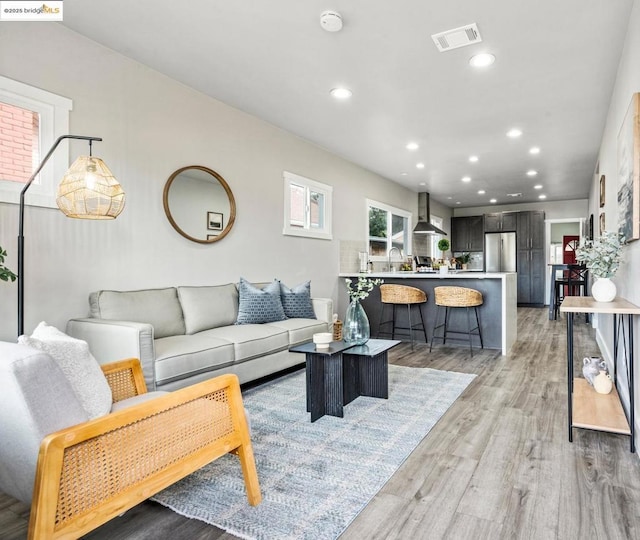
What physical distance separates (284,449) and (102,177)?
2027 millimetres

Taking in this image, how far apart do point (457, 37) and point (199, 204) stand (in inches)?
103

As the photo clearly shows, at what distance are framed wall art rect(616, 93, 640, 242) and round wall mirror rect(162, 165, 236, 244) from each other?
3.37 meters

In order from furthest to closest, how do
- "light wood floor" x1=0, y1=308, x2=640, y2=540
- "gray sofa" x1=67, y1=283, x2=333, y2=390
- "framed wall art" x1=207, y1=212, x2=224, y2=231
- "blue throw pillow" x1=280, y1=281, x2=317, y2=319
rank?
"blue throw pillow" x1=280, y1=281, x2=317, y2=319, "framed wall art" x1=207, y1=212, x2=224, y2=231, "gray sofa" x1=67, y1=283, x2=333, y2=390, "light wood floor" x1=0, y1=308, x2=640, y2=540

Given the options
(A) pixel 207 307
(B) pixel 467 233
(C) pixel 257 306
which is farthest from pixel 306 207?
(B) pixel 467 233

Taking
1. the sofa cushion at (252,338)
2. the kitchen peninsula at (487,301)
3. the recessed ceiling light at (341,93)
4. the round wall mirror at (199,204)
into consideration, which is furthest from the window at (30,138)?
the kitchen peninsula at (487,301)

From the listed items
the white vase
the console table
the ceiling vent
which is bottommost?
the console table

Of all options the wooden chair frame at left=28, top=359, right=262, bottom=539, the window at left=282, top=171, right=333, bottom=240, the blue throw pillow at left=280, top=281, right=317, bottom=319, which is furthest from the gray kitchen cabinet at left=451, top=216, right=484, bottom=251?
the wooden chair frame at left=28, top=359, right=262, bottom=539

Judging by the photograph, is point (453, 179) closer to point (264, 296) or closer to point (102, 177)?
point (264, 296)

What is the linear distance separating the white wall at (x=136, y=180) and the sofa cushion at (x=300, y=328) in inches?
33.4

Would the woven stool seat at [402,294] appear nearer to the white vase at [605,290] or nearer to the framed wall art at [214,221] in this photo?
the framed wall art at [214,221]

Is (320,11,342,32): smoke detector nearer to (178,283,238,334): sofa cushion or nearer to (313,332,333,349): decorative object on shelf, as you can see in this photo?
(313,332,333,349): decorative object on shelf

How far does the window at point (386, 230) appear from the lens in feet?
24.1

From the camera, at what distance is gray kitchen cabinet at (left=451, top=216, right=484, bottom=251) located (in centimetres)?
1098

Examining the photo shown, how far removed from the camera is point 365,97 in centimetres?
407
